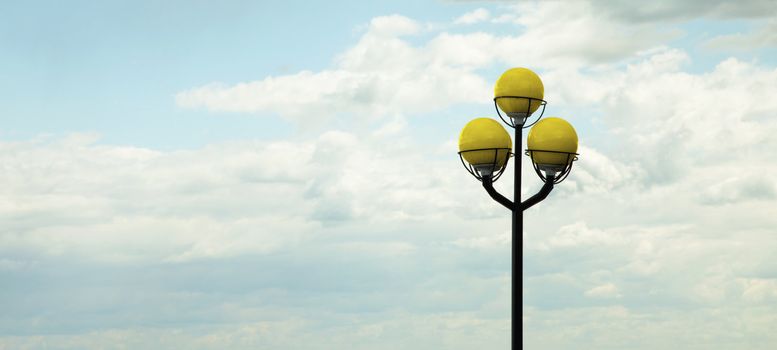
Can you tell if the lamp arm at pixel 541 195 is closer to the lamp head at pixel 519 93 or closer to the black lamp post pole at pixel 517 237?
the black lamp post pole at pixel 517 237

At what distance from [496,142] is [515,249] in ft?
4.91

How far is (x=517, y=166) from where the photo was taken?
14430 mm

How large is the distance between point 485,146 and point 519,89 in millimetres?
964

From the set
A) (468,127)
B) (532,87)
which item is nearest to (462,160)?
(468,127)

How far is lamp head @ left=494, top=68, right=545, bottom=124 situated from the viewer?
14578 millimetres

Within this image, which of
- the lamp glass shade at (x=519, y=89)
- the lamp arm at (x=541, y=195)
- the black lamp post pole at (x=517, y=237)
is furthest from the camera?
the lamp glass shade at (x=519, y=89)

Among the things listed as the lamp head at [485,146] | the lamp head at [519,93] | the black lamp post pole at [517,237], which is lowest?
the black lamp post pole at [517,237]

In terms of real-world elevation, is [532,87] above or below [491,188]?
above

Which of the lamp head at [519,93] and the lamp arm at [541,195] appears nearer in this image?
the lamp arm at [541,195]

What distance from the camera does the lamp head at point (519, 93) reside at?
14578 millimetres

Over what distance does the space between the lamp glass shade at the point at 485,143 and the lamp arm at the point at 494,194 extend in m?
0.23

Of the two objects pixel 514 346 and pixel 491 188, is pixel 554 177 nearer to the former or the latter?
pixel 491 188

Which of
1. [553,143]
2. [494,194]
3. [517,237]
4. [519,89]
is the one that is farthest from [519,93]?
[517,237]

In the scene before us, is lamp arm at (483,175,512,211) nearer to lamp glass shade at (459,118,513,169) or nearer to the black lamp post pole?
the black lamp post pole
